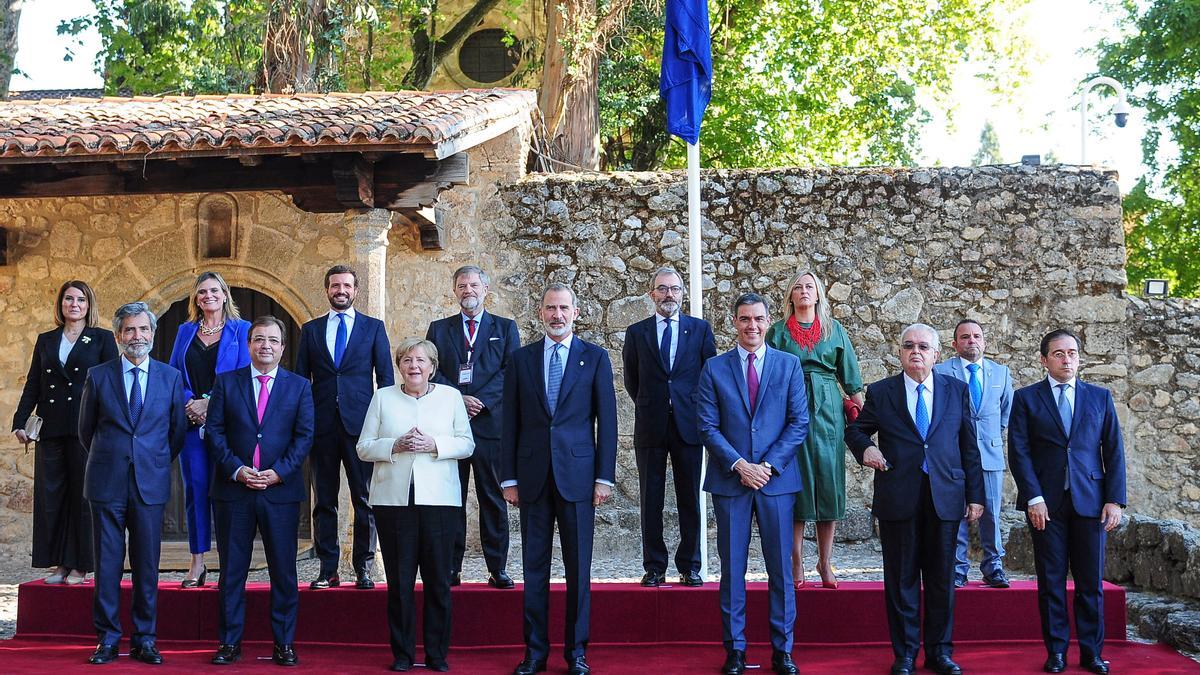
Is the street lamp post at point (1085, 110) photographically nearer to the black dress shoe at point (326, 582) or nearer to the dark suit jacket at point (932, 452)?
the dark suit jacket at point (932, 452)

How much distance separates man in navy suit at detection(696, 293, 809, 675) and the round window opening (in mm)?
14432

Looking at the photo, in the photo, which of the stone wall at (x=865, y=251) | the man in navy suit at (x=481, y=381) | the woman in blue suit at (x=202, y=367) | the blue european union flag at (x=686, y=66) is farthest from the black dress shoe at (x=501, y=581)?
the stone wall at (x=865, y=251)

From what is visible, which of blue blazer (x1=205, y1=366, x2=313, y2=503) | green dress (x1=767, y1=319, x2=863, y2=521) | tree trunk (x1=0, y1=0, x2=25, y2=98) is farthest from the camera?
tree trunk (x1=0, y1=0, x2=25, y2=98)

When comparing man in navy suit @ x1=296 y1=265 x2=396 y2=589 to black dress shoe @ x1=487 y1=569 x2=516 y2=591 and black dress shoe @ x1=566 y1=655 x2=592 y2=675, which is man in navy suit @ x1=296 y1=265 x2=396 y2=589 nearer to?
black dress shoe @ x1=487 y1=569 x2=516 y2=591

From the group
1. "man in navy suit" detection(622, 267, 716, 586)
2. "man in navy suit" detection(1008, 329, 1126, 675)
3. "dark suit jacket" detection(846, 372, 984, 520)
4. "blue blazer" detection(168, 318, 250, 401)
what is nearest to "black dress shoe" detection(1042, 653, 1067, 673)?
"man in navy suit" detection(1008, 329, 1126, 675)

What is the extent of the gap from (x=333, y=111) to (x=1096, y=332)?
5904 mm

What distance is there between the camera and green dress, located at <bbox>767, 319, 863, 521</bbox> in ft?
18.7

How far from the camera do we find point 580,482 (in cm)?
527

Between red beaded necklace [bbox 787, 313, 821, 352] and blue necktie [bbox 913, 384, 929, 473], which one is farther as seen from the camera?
red beaded necklace [bbox 787, 313, 821, 352]

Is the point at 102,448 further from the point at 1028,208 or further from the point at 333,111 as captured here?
the point at 1028,208

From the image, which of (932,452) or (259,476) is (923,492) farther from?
(259,476)

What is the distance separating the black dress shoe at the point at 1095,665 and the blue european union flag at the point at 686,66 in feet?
12.0

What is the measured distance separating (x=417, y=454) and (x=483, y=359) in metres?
0.94

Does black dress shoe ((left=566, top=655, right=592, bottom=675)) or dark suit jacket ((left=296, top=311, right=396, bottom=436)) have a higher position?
dark suit jacket ((left=296, top=311, right=396, bottom=436))
